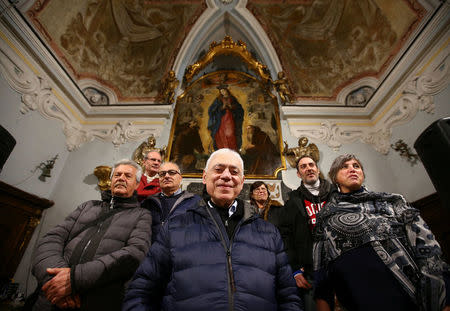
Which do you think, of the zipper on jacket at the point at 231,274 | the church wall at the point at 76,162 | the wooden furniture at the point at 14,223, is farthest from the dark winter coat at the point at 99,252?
the church wall at the point at 76,162

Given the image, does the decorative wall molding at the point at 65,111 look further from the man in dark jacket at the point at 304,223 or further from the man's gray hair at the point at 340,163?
the man's gray hair at the point at 340,163

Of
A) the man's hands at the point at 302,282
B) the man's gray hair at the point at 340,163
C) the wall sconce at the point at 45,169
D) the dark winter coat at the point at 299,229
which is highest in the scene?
the wall sconce at the point at 45,169

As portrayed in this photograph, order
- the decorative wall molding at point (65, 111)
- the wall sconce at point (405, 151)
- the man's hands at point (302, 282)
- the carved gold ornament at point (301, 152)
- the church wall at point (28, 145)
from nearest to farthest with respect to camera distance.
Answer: the man's hands at point (302, 282), the church wall at point (28, 145), the decorative wall molding at point (65, 111), the wall sconce at point (405, 151), the carved gold ornament at point (301, 152)

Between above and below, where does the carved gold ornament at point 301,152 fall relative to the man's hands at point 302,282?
above

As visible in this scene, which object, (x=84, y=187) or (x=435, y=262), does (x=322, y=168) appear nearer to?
(x=435, y=262)

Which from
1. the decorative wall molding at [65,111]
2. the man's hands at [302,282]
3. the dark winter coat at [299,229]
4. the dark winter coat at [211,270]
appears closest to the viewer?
the dark winter coat at [211,270]

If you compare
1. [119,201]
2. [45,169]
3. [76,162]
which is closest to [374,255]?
[119,201]

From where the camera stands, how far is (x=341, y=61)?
17.9ft

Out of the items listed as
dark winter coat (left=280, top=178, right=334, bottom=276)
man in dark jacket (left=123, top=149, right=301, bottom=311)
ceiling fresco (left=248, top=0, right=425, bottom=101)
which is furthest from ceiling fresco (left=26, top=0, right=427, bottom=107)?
man in dark jacket (left=123, top=149, right=301, bottom=311)

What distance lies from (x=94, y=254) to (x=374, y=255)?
181 cm

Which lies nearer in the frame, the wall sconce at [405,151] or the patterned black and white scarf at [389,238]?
the patterned black and white scarf at [389,238]

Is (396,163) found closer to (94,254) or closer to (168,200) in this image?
(168,200)

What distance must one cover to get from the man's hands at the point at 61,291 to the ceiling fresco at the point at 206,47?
4.91m

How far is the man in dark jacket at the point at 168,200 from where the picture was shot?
5.92 feet
